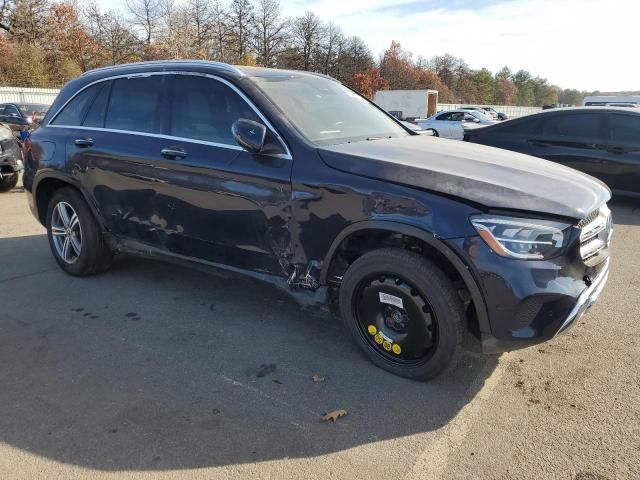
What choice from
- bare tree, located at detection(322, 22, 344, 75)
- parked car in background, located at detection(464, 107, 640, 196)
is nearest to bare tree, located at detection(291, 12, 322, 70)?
bare tree, located at detection(322, 22, 344, 75)

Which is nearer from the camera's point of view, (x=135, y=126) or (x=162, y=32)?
(x=135, y=126)

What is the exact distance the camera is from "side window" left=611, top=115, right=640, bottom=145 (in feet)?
25.7

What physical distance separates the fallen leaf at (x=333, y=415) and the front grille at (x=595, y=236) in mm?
1565

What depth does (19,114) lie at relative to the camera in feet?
53.9

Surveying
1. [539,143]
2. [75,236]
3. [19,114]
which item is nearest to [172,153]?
[75,236]

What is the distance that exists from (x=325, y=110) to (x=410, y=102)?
36.8 m

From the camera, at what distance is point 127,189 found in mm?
4379

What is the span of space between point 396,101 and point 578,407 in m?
38.9

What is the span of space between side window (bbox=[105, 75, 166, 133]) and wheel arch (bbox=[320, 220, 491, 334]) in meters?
1.92

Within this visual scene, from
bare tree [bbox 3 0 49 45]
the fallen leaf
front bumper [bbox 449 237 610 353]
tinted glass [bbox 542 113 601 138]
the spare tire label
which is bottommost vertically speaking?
the fallen leaf

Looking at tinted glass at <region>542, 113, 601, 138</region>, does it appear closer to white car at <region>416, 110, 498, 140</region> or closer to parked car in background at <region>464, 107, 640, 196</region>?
parked car in background at <region>464, 107, 640, 196</region>

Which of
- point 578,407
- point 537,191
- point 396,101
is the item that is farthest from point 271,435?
point 396,101

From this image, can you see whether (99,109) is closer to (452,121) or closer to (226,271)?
(226,271)

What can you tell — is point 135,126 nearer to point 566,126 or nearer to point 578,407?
point 578,407
